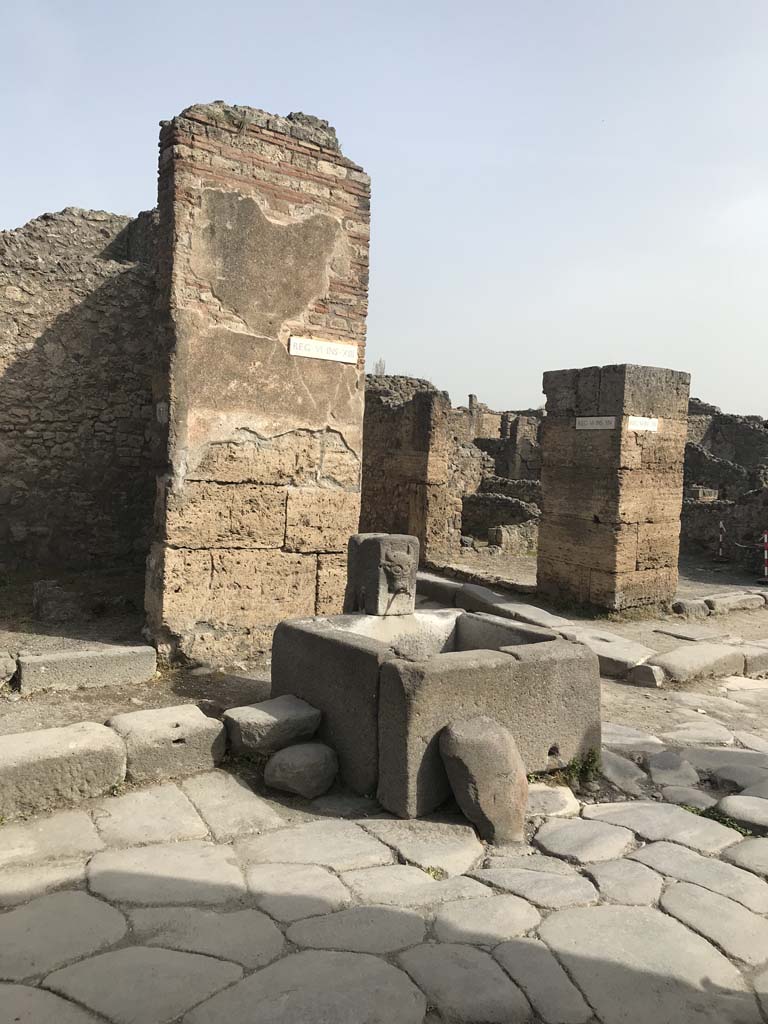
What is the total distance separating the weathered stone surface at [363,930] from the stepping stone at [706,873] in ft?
3.87

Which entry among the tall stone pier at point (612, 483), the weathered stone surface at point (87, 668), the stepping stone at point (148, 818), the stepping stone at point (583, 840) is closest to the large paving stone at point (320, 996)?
the stepping stone at point (148, 818)

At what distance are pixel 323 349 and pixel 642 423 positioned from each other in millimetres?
4890

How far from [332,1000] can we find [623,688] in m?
4.93

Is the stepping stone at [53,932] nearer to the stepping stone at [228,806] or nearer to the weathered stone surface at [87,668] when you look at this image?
the stepping stone at [228,806]

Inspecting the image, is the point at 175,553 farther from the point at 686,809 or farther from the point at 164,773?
the point at 686,809

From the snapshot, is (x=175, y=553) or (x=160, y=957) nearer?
(x=160, y=957)

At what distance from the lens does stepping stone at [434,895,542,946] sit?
2650 millimetres

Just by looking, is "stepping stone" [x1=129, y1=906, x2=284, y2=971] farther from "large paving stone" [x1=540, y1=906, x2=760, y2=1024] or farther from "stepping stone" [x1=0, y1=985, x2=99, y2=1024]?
"large paving stone" [x1=540, y1=906, x2=760, y2=1024]

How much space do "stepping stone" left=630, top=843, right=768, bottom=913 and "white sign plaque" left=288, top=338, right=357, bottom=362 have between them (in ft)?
14.2

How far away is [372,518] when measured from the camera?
547 inches

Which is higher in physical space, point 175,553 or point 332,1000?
point 175,553

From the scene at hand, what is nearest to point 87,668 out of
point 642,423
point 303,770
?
point 303,770

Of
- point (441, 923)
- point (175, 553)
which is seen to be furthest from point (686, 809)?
point (175, 553)

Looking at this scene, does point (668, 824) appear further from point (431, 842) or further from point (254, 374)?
point (254, 374)
